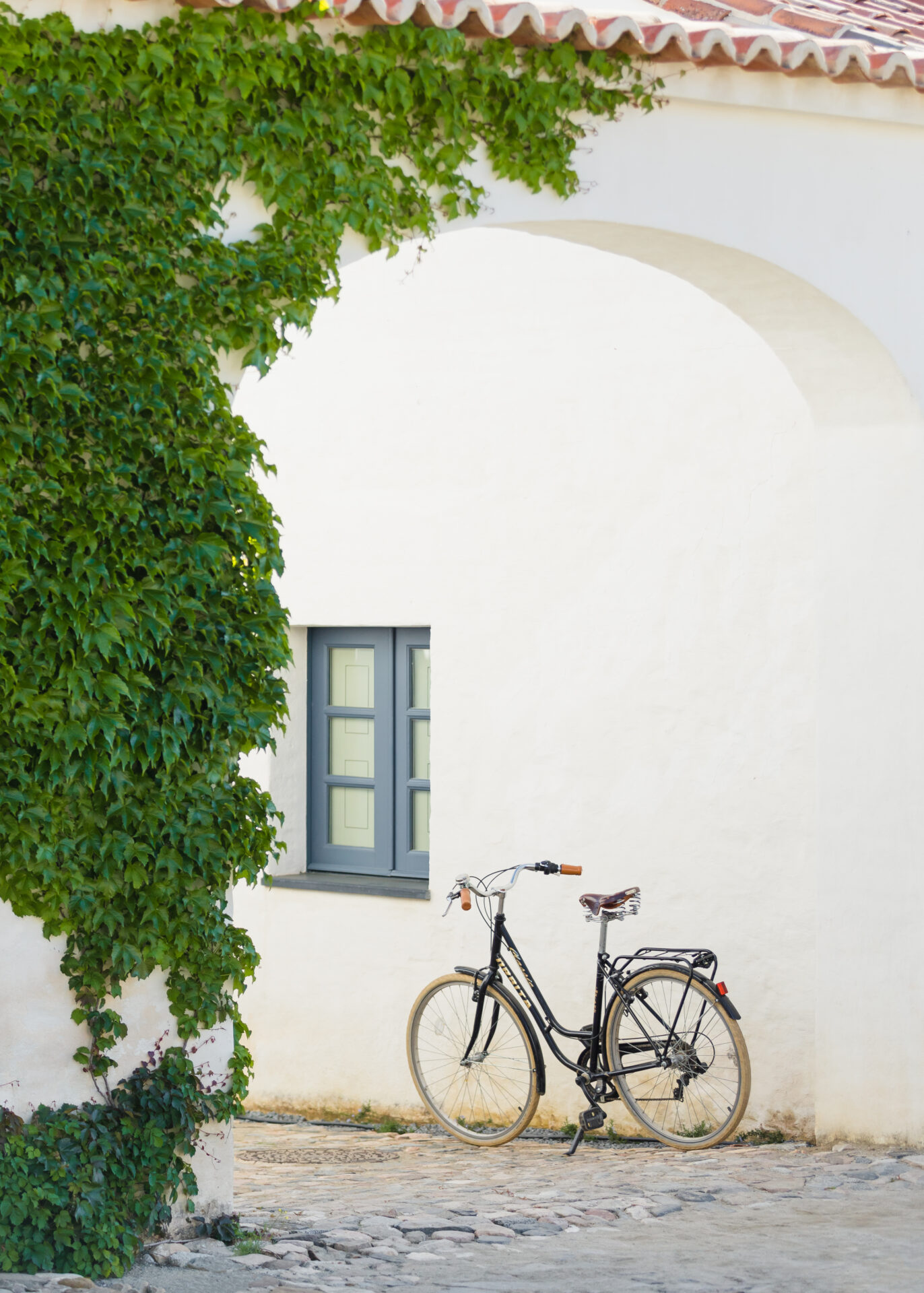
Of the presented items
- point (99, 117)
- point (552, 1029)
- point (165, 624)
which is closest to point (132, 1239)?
point (165, 624)

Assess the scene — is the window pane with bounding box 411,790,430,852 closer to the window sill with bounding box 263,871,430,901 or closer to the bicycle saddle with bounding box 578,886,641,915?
the window sill with bounding box 263,871,430,901

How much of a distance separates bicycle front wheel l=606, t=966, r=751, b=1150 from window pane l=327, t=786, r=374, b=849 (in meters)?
2.03

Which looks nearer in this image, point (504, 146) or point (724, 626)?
point (504, 146)

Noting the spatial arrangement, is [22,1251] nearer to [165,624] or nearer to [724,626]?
[165,624]

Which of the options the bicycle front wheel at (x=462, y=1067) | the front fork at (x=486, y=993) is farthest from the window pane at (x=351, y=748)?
the front fork at (x=486, y=993)

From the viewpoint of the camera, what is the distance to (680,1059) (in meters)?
6.55

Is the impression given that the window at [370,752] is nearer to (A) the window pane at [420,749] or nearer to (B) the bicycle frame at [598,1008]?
(A) the window pane at [420,749]

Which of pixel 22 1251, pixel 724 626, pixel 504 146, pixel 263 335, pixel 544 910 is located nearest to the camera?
pixel 22 1251

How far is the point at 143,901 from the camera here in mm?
4730

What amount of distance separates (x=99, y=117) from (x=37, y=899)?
2.25 metres

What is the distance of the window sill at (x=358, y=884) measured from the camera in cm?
843

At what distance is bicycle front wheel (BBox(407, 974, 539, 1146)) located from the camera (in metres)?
7.38

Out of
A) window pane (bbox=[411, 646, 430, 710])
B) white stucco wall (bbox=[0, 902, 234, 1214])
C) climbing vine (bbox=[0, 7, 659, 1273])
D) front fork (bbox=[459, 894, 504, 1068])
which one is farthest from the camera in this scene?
window pane (bbox=[411, 646, 430, 710])

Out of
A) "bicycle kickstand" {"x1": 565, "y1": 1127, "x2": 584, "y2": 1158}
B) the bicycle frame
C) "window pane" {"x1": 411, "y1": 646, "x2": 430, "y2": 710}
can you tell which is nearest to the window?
"window pane" {"x1": 411, "y1": 646, "x2": 430, "y2": 710}
